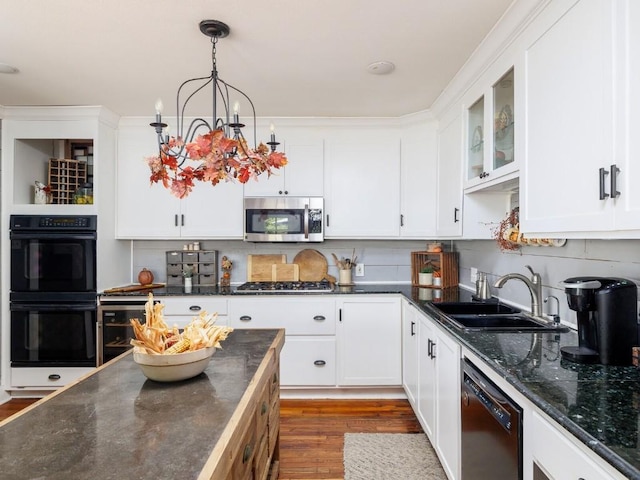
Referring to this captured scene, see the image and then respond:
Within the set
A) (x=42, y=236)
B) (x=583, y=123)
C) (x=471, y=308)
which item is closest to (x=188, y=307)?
(x=42, y=236)

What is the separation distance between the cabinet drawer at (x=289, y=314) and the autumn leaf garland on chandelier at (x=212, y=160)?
A: 167cm

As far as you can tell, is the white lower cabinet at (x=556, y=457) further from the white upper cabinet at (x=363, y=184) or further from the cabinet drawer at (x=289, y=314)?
the white upper cabinet at (x=363, y=184)

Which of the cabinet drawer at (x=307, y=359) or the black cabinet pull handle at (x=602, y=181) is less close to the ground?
the black cabinet pull handle at (x=602, y=181)

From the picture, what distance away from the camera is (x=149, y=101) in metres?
3.10

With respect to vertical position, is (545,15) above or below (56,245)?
above

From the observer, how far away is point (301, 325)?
3.25 meters

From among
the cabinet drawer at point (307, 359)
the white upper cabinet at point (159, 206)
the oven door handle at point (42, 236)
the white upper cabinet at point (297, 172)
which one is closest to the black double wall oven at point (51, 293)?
the oven door handle at point (42, 236)

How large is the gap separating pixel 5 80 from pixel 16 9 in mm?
1088

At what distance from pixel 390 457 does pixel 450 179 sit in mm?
1972

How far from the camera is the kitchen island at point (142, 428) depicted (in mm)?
883

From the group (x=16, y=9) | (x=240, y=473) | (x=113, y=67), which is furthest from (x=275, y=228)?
(x=240, y=473)

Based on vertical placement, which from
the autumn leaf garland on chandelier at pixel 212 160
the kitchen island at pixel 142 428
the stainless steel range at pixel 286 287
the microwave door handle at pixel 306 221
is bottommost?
the kitchen island at pixel 142 428

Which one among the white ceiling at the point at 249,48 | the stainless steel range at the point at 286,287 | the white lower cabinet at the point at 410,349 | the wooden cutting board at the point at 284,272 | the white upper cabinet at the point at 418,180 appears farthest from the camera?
the wooden cutting board at the point at 284,272

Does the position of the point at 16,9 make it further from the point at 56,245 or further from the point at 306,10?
the point at 56,245
